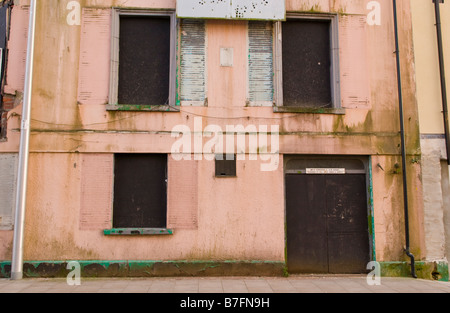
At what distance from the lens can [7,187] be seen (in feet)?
26.5

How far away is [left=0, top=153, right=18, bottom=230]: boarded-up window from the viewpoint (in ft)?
26.1

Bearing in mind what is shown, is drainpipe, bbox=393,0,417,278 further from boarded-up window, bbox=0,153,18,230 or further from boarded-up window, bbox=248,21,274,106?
boarded-up window, bbox=0,153,18,230

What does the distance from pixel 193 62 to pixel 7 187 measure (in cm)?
485

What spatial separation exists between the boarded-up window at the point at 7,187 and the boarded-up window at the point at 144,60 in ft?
8.76

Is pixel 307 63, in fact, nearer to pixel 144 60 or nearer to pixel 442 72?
pixel 442 72

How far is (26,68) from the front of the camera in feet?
26.4

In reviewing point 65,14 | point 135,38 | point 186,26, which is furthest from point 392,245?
point 65,14

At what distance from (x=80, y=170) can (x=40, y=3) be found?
3.93m

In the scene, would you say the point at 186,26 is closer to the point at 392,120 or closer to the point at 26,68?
the point at 26,68

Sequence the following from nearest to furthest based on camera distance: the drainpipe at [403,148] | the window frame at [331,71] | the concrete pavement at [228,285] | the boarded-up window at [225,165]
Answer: the concrete pavement at [228,285]
the drainpipe at [403,148]
the boarded-up window at [225,165]
the window frame at [331,71]

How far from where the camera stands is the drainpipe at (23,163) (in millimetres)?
7562


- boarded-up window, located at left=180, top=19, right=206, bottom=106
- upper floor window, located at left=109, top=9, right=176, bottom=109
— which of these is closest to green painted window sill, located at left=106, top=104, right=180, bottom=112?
upper floor window, located at left=109, top=9, right=176, bottom=109

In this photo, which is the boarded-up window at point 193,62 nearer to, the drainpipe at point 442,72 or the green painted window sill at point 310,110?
the green painted window sill at point 310,110

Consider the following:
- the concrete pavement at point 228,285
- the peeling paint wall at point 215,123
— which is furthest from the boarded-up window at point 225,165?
the concrete pavement at point 228,285
